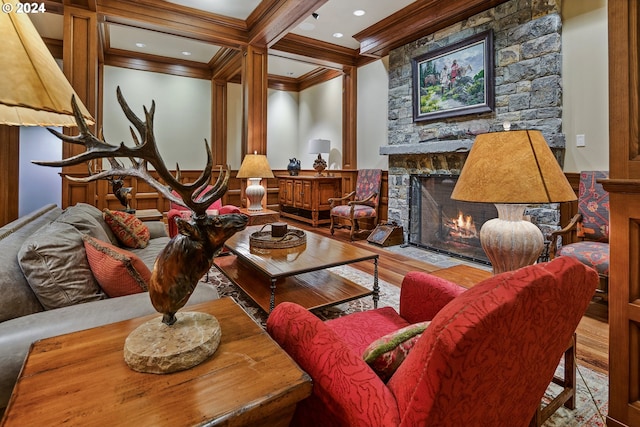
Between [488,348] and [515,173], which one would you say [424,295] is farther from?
[488,348]

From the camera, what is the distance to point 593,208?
9.70 feet

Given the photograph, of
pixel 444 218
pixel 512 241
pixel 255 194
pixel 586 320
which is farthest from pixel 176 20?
pixel 586 320

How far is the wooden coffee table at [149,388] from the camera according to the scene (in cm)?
72

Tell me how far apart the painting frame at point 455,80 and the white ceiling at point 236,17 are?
32.2 inches

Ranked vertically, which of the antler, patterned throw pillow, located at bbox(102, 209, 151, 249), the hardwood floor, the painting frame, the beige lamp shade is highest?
the painting frame

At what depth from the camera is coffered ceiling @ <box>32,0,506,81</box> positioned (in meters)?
3.99

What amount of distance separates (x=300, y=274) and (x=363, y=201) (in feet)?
9.81

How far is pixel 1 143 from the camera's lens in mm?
2762

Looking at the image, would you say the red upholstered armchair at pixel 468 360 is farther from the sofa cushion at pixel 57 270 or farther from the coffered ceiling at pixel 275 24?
the coffered ceiling at pixel 275 24

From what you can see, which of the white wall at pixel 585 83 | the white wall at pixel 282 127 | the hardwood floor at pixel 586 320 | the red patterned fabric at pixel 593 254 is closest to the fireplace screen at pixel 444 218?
the hardwood floor at pixel 586 320

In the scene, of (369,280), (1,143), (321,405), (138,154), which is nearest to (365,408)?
(321,405)

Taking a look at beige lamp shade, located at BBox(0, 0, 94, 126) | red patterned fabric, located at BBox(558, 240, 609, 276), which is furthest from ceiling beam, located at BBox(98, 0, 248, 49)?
red patterned fabric, located at BBox(558, 240, 609, 276)

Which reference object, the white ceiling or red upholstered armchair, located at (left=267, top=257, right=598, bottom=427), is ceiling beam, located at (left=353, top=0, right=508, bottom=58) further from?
red upholstered armchair, located at (left=267, top=257, right=598, bottom=427)

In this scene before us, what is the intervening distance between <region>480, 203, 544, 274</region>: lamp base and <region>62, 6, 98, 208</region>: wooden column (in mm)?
4021
